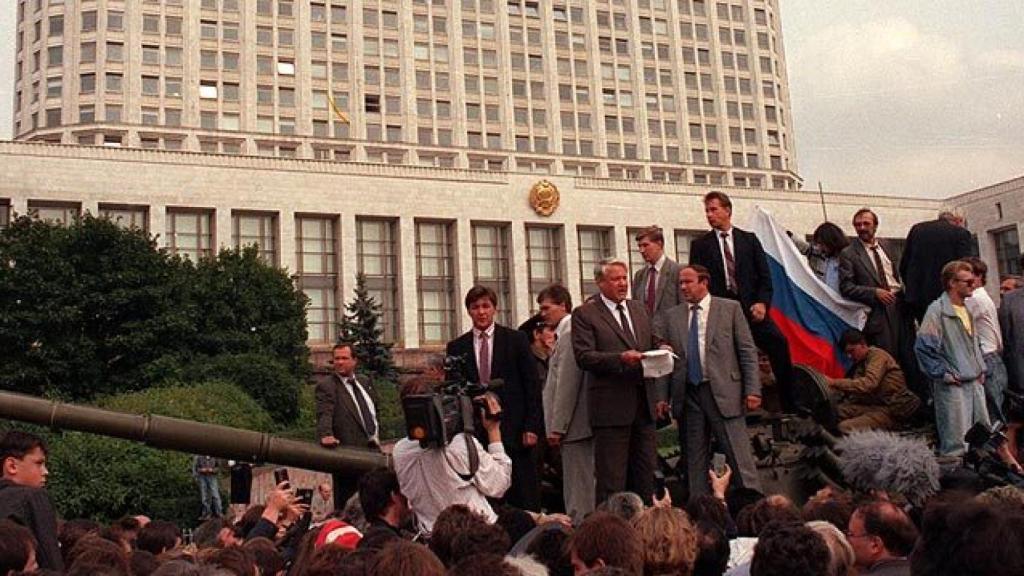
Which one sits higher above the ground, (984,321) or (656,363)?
(984,321)

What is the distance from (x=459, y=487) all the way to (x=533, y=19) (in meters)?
82.6

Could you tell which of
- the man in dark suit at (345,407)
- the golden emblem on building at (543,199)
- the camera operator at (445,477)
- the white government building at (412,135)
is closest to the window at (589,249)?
the white government building at (412,135)

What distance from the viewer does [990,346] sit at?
979 cm

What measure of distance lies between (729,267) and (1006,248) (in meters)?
69.3

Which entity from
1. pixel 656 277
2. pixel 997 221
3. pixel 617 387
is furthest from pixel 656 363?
pixel 997 221

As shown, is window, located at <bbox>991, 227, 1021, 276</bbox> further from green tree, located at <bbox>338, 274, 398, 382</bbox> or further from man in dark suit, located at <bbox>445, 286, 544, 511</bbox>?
man in dark suit, located at <bbox>445, 286, 544, 511</bbox>

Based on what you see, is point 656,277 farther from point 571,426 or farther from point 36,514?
point 36,514

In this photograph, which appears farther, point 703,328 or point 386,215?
point 386,215

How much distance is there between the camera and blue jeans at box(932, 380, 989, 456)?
9430 mm

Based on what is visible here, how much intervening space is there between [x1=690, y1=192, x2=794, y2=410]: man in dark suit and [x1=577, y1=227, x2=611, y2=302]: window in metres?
53.3

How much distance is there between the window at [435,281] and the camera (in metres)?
62.1

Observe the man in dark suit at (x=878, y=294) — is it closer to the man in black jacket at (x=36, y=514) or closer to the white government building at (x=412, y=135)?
the man in black jacket at (x=36, y=514)

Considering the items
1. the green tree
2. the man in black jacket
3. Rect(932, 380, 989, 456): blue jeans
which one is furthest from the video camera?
the green tree

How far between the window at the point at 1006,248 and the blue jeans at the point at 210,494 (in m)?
60.3
